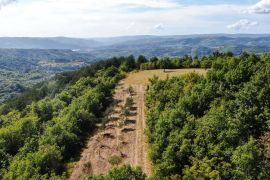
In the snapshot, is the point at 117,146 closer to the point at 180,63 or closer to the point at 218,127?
the point at 218,127

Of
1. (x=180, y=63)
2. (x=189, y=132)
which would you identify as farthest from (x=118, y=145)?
(x=180, y=63)

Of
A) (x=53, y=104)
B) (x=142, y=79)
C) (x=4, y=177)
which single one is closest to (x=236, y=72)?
Result: (x=4, y=177)

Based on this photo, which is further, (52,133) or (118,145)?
(52,133)

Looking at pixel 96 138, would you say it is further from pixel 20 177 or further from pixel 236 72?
pixel 236 72

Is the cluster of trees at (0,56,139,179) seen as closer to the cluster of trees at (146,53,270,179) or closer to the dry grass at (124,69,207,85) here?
the dry grass at (124,69,207,85)

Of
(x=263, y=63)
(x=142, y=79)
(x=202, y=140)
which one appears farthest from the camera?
(x=142, y=79)

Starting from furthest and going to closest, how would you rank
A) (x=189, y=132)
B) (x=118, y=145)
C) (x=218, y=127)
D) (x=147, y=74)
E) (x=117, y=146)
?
1. (x=147, y=74)
2. (x=118, y=145)
3. (x=117, y=146)
4. (x=189, y=132)
5. (x=218, y=127)

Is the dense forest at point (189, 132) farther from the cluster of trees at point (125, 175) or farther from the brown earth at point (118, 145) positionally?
the brown earth at point (118, 145)
